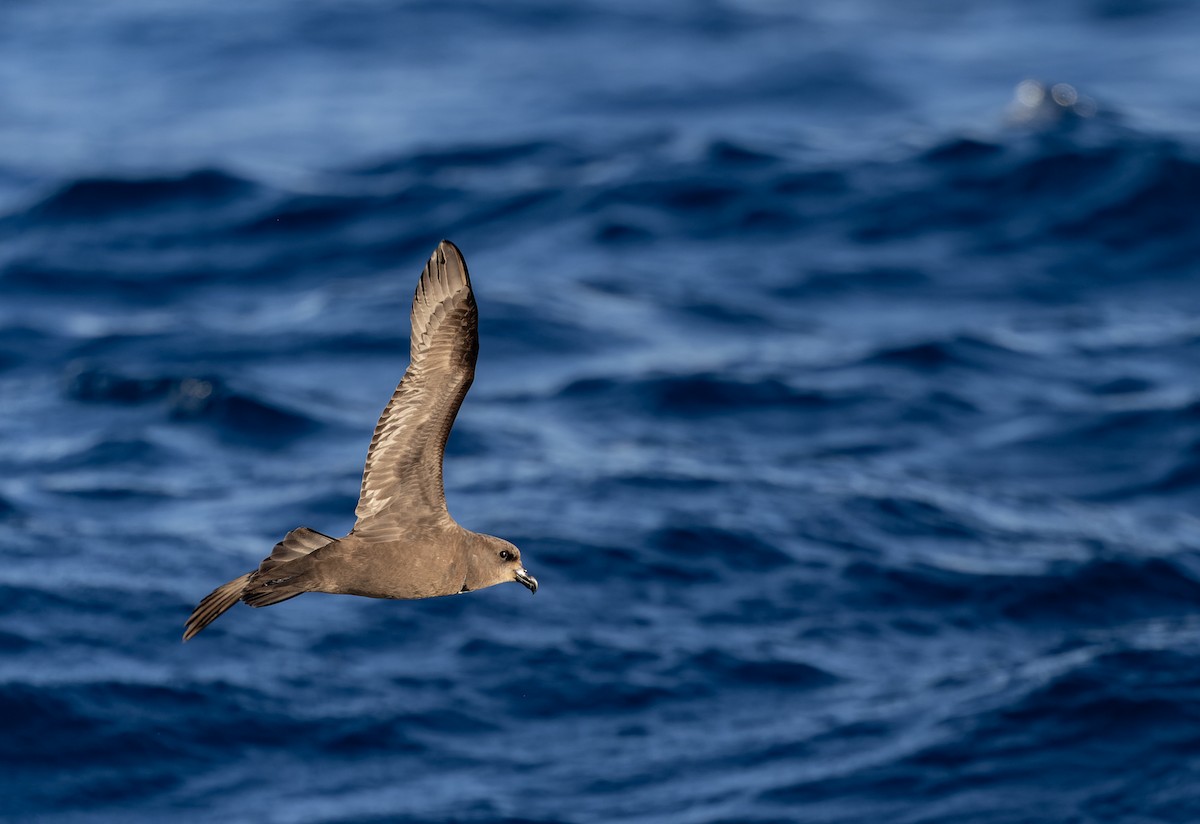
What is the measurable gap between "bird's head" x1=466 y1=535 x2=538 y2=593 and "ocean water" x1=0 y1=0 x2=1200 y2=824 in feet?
41.3

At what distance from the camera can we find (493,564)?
9156 mm

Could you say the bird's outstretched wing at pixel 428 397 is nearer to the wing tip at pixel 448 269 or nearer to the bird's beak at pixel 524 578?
the wing tip at pixel 448 269

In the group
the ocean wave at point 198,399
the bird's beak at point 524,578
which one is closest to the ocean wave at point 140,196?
the ocean wave at point 198,399

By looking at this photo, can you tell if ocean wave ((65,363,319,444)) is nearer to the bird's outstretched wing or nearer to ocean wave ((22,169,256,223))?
ocean wave ((22,169,256,223))

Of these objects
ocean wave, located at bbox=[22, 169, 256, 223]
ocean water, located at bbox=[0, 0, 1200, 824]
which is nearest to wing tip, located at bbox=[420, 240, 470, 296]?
ocean water, located at bbox=[0, 0, 1200, 824]

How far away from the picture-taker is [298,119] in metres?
34.6

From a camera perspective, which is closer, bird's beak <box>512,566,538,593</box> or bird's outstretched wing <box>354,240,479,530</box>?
bird's outstretched wing <box>354,240,479,530</box>

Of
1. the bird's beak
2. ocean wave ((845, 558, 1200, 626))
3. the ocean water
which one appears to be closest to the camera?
the bird's beak

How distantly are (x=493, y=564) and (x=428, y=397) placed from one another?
3.16 feet

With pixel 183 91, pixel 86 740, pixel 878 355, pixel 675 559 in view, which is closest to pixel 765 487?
pixel 675 559

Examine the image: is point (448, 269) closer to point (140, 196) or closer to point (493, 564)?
point (493, 564)

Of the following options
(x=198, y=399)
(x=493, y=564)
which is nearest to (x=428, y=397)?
(x=493, y=564)

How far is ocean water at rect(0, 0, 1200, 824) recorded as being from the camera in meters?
22.0

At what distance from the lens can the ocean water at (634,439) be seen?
2195cm
